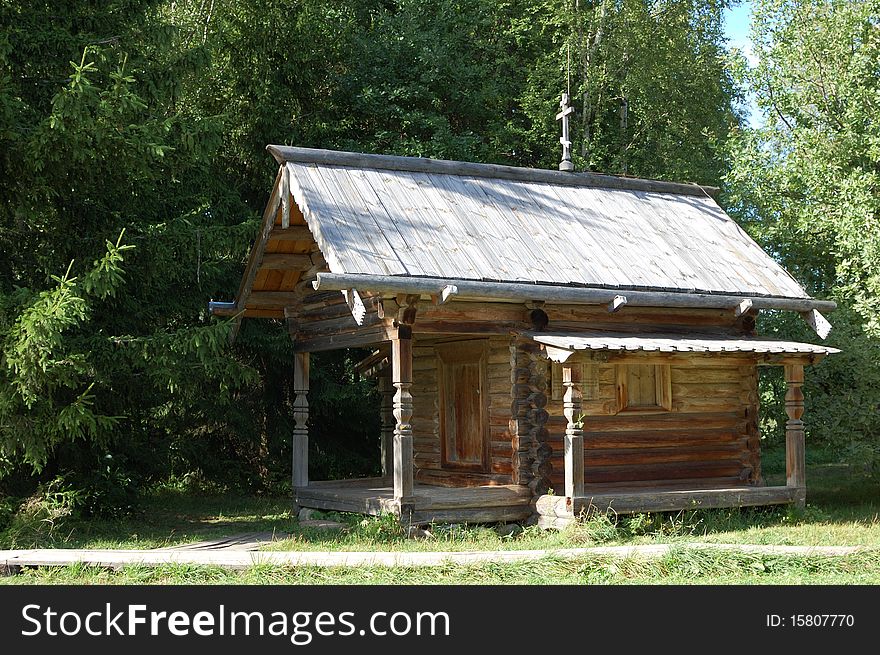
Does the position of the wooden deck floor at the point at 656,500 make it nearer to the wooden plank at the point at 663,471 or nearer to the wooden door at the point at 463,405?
the wooden plank at the point at 663,471

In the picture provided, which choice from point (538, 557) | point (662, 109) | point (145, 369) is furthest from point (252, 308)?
point (662, 109)

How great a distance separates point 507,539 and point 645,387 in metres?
3.63

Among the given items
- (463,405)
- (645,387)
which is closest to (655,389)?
(645,387)

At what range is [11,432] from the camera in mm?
12469

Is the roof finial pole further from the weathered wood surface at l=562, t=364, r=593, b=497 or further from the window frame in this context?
the weathered wood surface at l=562, t=364, r=593, b=497

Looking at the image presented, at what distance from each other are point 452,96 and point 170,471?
11355 mm

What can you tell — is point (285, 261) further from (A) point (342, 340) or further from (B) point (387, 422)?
(B) point (387, 422)

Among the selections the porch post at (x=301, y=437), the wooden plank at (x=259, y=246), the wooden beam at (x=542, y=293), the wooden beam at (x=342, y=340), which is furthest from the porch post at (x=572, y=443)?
the wooden plank at (x=259, y=246)

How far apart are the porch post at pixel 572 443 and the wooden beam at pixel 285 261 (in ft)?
14.9

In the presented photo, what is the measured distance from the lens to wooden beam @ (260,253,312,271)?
51.3 feet

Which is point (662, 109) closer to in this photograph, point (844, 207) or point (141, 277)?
point (844, 207)

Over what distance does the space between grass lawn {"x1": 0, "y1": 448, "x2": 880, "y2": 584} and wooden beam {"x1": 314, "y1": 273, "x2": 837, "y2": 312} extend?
287 cm

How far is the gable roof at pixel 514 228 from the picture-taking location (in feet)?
44.4

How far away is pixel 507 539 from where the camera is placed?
13203 mm
